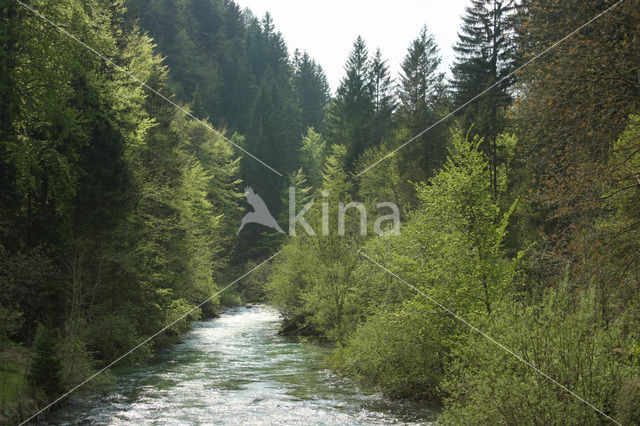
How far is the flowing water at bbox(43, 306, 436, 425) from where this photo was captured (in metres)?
11.9

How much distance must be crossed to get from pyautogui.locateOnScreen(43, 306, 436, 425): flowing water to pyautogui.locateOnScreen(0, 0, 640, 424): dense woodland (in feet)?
2.72

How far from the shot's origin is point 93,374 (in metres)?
14.0

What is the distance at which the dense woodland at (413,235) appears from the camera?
834cm

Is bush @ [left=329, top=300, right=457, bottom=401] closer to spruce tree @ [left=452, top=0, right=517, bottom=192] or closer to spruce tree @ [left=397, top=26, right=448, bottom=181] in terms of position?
spruce tree @ [left=397, top=26, right=448, bottom=181]

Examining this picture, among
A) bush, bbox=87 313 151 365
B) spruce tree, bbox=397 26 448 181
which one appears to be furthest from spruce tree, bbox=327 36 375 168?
bush, bbox=87 313 151 365

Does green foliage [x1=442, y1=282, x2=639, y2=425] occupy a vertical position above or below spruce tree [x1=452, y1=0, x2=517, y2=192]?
below

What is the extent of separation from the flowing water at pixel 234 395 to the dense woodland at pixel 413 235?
830 mm

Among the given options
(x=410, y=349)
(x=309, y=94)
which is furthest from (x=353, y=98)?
(x=410, y=349)

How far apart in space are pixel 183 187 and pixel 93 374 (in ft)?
47.0

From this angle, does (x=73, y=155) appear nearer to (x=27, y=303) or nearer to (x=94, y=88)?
(x=94, y=88)

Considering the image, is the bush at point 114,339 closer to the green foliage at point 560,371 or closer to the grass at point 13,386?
the grass at point 13,386

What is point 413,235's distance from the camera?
15.4m

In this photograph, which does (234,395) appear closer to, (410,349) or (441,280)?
(410,349)

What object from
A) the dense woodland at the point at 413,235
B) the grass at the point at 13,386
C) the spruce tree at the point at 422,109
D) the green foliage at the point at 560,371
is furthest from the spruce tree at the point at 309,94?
the green foliage at the point at 560,371
